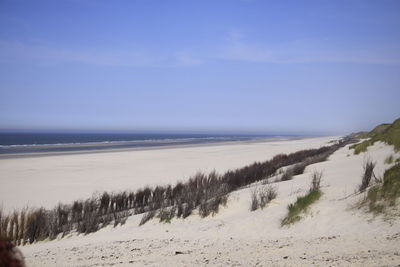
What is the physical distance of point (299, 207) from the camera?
21.2 ft

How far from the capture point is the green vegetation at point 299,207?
613 centimetres

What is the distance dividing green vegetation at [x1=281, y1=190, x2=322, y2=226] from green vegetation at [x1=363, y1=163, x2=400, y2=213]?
1062 mm

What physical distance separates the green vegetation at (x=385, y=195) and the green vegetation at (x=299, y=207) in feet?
3.49

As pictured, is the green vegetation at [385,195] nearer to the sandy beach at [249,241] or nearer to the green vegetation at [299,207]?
the sandy beach at [249,241]

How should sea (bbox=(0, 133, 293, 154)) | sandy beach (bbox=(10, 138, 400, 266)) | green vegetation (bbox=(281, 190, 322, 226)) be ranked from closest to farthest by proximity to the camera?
sandy beach (bbox=(10, 138, 400, 266)) → green vegetation (bbox=(281, 190, 322, 226)) → sea (bbox=(0, 133, 293, 154))

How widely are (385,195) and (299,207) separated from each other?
156cm

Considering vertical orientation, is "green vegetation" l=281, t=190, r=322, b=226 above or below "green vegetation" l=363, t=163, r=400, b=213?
below

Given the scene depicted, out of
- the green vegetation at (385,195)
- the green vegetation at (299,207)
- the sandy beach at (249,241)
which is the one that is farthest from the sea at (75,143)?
the green vegetation at (385,195)

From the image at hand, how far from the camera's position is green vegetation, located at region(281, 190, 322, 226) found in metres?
6.13

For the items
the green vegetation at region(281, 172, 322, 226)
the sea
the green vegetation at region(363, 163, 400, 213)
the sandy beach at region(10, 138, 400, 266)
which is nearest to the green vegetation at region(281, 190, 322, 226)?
the green vegetation at region(281, 172, 322, 226)

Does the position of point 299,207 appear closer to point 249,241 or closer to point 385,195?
point 385,195

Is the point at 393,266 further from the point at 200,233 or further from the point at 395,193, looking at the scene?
the point at 200,233

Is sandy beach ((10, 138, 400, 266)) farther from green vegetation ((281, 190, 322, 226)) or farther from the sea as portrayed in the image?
the sea

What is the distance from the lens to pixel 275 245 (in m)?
4.89
